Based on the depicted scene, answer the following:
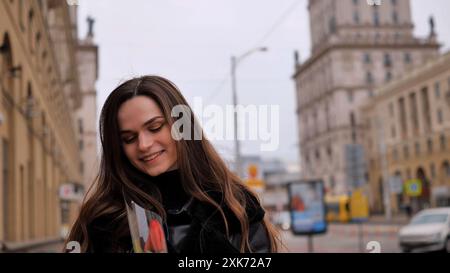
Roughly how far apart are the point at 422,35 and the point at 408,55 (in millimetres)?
174

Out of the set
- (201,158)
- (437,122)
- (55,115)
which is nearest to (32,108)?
(55,115)

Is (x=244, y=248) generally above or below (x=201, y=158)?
below

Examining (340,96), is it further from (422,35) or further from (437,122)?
A: (437,122)

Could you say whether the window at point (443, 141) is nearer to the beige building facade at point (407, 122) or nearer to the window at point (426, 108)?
the beige building facade at point (407, 122)

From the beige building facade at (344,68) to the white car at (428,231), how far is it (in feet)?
30.8

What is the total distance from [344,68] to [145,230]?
1.68 meters

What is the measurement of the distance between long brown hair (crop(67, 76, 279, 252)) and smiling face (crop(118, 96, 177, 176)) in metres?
0.02

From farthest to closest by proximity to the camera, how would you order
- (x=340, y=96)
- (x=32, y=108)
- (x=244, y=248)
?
(x=32, y=108), (x=340, y=96), (x=244, y=248)

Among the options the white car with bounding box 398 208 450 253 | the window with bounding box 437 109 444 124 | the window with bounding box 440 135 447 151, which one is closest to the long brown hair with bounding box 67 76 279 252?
the window with bounding box 437 109 444 124

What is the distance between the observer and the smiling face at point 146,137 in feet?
5.46

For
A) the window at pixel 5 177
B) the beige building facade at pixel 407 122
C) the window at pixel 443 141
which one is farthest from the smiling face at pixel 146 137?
the window at pixel 443 141

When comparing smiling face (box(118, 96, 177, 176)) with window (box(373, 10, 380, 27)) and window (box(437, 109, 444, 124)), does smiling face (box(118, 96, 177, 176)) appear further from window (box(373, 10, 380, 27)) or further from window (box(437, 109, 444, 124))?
window (box(437, 109, 444, 124))
